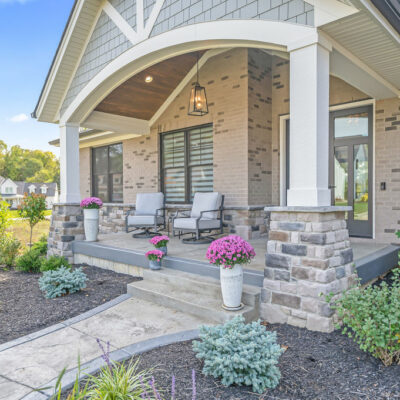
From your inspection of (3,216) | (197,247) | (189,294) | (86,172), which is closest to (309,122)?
(189,294)

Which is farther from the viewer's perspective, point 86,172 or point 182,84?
point 86,172

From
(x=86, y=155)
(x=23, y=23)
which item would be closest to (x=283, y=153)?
(x=86, y=155)

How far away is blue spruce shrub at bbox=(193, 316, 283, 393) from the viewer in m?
2.03

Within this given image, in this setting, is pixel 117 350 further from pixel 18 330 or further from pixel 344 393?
pixel 344 393

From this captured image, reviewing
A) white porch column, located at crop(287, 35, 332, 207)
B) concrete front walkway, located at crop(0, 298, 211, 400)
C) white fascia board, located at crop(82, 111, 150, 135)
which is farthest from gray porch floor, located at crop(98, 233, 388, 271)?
white fascia board, located at crop(82, 111, 150, 135)

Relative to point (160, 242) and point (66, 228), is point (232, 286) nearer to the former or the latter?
point (160, 242)

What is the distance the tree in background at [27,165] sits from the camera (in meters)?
43.9

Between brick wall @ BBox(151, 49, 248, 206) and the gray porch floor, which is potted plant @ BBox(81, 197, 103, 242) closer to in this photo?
the gray porch floor

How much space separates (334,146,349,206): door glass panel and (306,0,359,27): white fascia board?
3014 mm

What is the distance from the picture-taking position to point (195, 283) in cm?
365

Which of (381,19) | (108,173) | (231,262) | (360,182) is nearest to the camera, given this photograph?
(381,19)

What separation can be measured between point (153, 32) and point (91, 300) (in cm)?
346

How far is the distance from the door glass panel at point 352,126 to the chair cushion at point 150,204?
3625 millimetres

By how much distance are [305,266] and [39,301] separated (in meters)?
3.16
